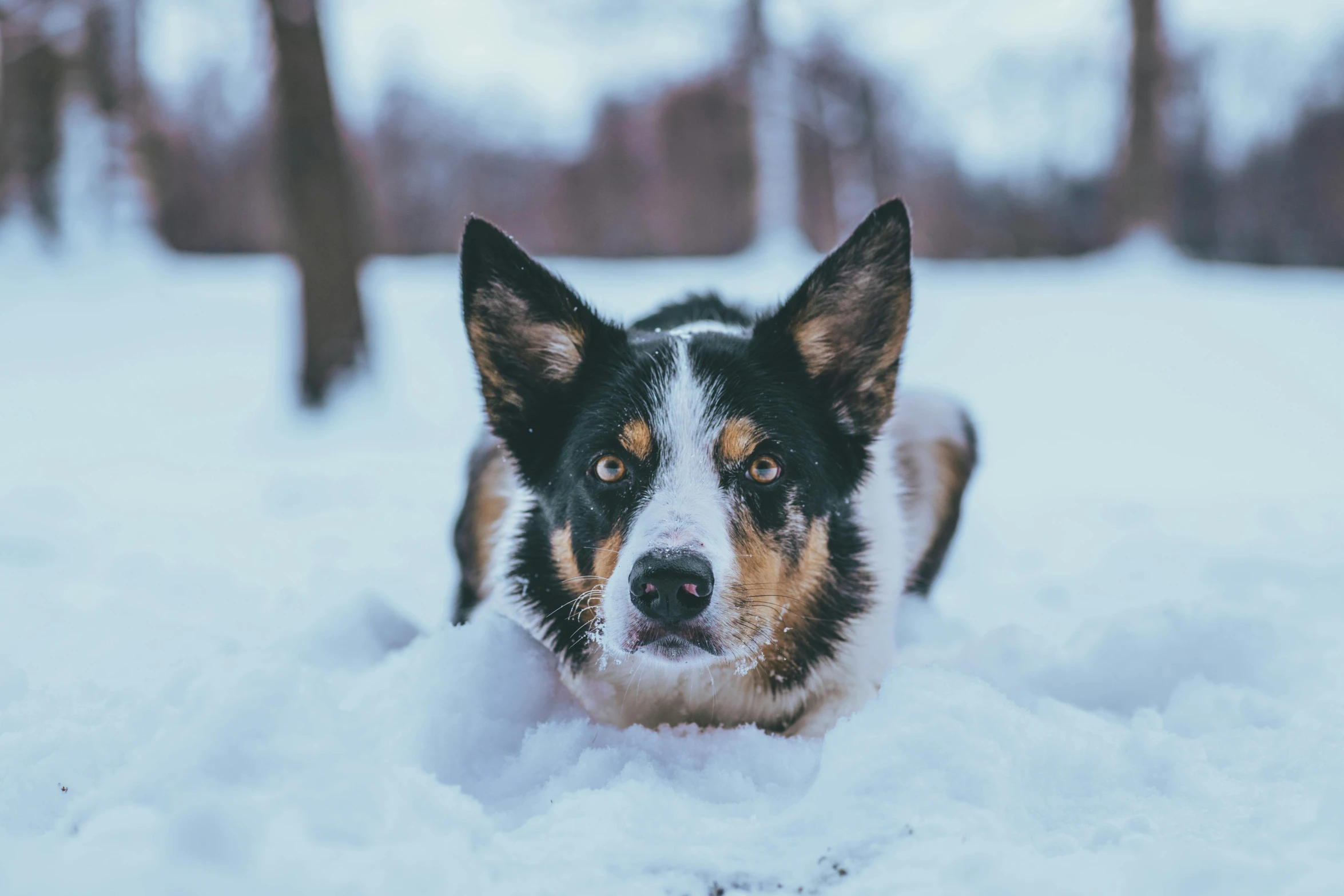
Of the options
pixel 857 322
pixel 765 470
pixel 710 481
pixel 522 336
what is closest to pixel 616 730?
pixel 710 481

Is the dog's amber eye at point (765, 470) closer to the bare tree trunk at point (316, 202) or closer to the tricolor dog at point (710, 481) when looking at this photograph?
the tricolor dog at point (710, 481)

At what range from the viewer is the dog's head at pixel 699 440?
89.1 inches

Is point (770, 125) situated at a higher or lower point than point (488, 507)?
higher

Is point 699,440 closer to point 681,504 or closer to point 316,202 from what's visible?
point 681,504

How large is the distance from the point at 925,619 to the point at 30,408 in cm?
866

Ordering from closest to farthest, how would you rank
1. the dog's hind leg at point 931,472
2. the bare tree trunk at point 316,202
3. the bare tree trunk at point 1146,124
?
the dog's hind leg at point 931,472
the bare tree trunk at point 316,202
the bare tree trunk at point 1146,124

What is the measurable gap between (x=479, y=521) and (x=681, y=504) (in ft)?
4.56

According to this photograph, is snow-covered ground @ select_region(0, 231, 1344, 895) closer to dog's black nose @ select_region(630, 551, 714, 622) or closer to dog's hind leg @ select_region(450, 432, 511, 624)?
dog's hind leg @ select_region(450, 432, 511, 624)

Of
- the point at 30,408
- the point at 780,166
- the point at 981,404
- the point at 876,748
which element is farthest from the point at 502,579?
the point at 780,166

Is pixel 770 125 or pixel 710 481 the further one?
pixel 770 125

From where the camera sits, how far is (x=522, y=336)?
2.77 meters

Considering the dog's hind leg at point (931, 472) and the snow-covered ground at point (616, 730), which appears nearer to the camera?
the snow-covered ground at point (616, 730)

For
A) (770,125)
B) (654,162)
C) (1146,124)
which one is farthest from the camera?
(654,162)

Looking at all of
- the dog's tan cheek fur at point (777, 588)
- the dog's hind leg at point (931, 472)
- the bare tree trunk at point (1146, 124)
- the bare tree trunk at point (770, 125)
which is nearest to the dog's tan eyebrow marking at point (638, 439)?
the dog's tan cheek fur at point (777, 588)
